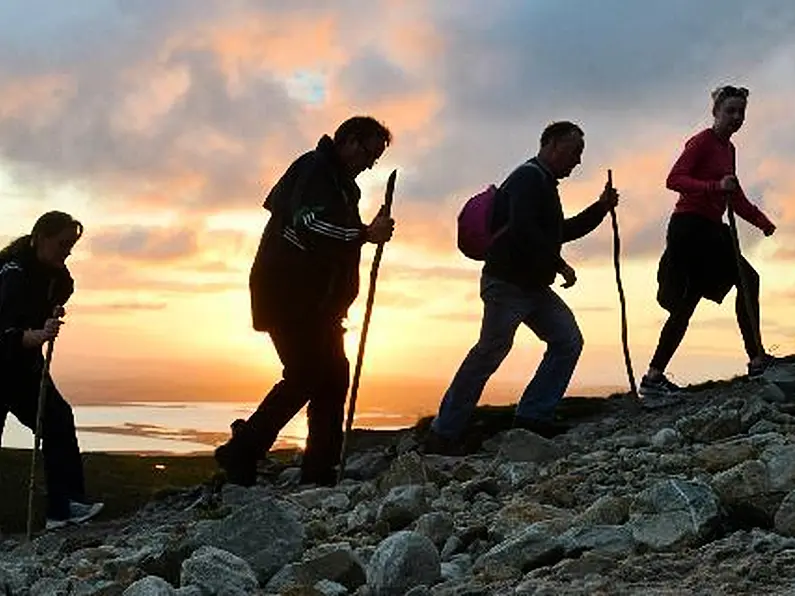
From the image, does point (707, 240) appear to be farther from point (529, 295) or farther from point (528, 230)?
point (528, 230)

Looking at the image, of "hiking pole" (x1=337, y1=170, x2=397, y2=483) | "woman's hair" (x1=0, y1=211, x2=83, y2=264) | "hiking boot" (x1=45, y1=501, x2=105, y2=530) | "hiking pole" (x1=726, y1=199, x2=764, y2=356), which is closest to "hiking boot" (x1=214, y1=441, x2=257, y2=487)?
"hiking pole" (x1=337, y1=170, x2=397, y2=483)

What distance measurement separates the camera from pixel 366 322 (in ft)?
38.1

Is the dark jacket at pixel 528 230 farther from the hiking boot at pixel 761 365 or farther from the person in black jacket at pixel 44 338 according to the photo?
the person in black jacket at pixel 44 338

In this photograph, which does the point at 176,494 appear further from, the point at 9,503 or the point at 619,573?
the point at 619,573

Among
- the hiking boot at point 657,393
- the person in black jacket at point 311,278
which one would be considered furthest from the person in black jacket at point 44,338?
the hiking boot at point 657,393

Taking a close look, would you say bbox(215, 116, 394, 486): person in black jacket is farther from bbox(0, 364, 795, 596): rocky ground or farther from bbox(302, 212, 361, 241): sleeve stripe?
bbox(0, 364, 795, 596): rocky ground

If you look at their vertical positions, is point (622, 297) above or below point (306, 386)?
above

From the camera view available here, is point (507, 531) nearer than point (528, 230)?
Yes

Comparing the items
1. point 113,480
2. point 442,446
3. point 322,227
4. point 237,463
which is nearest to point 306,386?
point 237,463

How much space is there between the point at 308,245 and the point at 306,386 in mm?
1207

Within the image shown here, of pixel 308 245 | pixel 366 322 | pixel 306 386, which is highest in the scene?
pixel 308 245

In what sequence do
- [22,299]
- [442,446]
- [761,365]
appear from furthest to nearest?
[761,365] < [442,446] < [22,299]

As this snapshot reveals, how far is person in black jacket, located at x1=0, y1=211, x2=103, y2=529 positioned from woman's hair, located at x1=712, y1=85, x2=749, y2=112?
6.33m

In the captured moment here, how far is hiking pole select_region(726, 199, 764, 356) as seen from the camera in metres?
12.4
